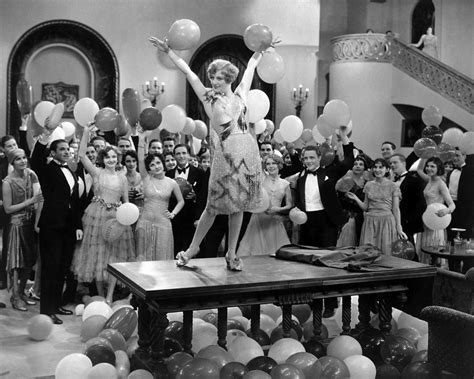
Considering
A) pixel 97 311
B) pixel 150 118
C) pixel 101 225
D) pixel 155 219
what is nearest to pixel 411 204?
pixel 155 219

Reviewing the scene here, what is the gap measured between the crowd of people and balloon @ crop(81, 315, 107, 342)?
75cm

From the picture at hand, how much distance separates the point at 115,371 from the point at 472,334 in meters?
2.03

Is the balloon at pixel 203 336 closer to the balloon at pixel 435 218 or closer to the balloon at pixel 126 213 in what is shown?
the balloon at pixel 126 213

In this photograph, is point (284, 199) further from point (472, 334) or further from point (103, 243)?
point (472, 334)

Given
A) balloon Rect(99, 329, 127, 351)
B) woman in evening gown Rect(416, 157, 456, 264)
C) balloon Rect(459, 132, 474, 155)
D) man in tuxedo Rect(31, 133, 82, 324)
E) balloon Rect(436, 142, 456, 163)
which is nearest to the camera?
balloon Rect(99, 329, 127, 351)

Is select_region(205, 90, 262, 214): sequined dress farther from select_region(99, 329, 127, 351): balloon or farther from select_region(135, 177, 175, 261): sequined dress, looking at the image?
select_region(135, 177, 175, 261): sequined dress

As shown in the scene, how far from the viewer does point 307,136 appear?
9.55 meters

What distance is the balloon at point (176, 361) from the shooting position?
13.3ft

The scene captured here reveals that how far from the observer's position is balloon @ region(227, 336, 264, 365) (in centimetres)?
428

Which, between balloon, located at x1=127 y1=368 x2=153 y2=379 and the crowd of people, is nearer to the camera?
balloon, located at x1=127 y1=368 x2=153 y2=379

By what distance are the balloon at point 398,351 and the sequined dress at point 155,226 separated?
2.48 m

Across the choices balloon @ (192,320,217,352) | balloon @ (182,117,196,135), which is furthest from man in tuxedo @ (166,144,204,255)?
balloon @ (192,320,217,352)

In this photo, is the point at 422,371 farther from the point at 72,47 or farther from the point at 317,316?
the point at 72,47

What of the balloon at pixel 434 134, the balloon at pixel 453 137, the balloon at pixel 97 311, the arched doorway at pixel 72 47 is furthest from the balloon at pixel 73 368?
the arched doorway at pixel 72 47
